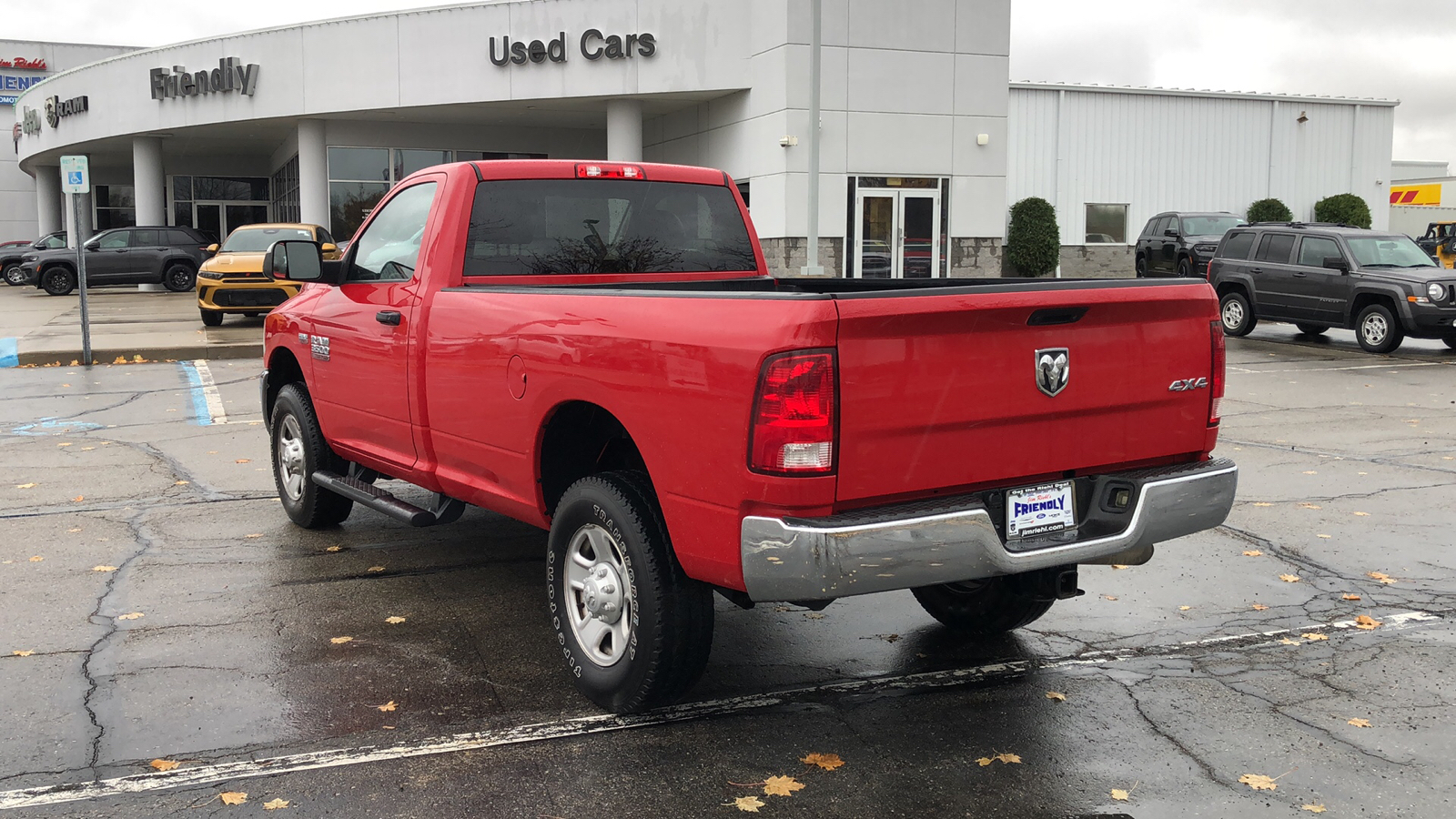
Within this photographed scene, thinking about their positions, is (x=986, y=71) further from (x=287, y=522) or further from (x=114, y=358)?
(x=287, y=522)

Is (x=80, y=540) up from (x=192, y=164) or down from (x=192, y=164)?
down

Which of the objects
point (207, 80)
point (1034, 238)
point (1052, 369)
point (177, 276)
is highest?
point (207, 80)

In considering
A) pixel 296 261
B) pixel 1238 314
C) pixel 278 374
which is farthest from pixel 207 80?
pixel 296 261

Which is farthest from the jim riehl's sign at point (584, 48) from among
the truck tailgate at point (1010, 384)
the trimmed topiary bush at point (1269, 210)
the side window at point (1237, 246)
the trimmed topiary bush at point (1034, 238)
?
the truck tailgate at point (1010, 384)

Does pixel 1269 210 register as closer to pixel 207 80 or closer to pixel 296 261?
pixel 207 80

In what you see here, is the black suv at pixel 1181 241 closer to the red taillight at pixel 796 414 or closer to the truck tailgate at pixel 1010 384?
the truck tailgate at pixel 1010 384

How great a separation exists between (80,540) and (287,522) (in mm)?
1104

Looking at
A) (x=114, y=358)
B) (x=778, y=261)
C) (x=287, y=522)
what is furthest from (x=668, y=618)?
(x=778, y=261)

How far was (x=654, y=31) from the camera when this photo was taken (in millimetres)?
26766

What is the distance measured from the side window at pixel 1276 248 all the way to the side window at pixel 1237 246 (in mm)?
243

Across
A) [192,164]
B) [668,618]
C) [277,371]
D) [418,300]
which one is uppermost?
[192,164]

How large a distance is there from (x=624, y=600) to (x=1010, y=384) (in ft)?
4.89

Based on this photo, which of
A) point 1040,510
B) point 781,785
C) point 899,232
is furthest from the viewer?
point 899,232

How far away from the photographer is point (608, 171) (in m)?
5.86
